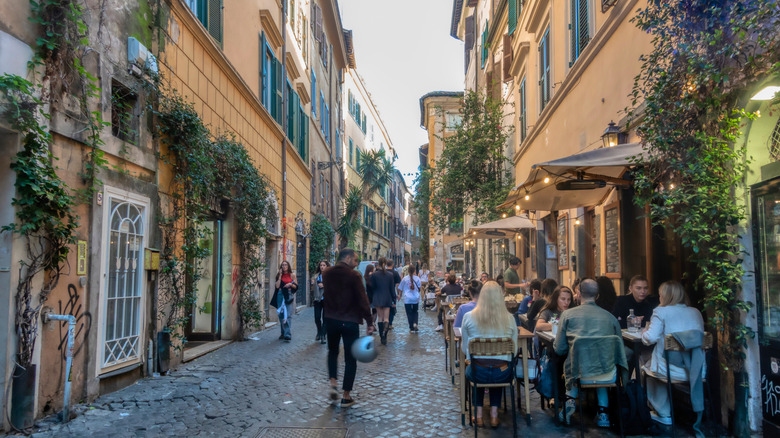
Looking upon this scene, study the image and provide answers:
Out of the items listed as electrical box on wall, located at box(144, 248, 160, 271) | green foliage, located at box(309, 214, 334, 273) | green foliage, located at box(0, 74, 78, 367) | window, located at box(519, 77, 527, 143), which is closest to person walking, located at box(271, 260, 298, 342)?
electrical box on wall, located at box(144, 248, 160, 271)

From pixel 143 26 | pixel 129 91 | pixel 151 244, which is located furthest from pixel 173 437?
pixel 143 26

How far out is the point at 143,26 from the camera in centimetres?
755

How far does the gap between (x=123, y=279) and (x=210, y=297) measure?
13.4 feet

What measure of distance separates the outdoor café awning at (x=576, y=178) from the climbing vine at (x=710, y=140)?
0.63 m

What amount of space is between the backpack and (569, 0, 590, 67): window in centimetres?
640

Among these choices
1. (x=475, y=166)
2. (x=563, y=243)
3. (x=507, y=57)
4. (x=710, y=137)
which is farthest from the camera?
(x=475, y=166)

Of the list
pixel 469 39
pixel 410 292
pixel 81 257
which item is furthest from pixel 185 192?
pixel 469 39

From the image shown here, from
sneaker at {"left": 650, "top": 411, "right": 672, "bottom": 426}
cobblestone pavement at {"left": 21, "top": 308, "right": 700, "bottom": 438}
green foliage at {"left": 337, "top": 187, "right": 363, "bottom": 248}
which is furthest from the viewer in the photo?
green foliage at {"left": 337, "top": 187, "right": 363, "bottom": 248}

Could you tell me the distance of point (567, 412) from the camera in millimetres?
5738

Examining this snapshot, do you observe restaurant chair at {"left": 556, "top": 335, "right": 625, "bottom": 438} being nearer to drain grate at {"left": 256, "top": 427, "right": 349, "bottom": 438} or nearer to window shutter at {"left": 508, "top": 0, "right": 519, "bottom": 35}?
drain grate at {"left": 256, "top": 427, "right": 349, "bottom": 438}

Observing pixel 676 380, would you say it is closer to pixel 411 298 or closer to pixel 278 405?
pixel 278 405

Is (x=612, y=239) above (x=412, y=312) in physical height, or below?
above

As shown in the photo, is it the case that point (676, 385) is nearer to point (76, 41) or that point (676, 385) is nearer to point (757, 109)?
point (757, 109)

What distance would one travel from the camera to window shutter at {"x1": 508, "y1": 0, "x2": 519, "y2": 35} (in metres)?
17.1
